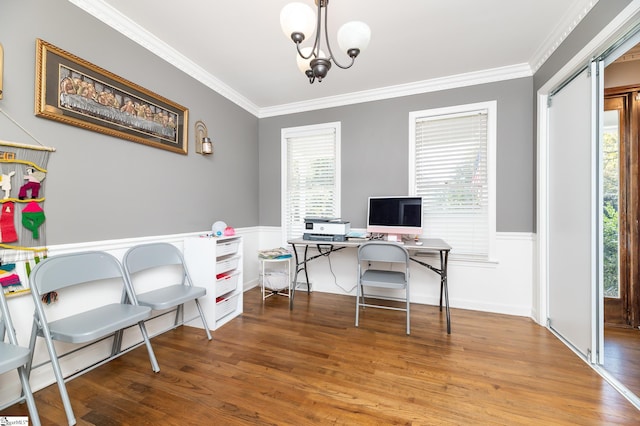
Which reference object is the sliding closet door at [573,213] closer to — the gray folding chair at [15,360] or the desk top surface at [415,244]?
the desk top surface at [415,244]

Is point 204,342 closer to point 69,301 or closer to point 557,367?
point 69,301

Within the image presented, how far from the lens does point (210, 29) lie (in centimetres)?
217

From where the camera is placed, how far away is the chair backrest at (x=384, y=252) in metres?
2.36

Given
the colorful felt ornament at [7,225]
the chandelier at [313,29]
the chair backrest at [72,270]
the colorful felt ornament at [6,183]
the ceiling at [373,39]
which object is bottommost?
the chair backrest at [72,270]

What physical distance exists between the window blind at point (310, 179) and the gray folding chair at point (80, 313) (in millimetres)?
2167

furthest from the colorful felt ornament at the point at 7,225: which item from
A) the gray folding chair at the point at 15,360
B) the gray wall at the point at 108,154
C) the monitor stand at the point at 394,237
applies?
the monitor stand at the point at 394,237

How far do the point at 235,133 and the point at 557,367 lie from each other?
3875 millimetres

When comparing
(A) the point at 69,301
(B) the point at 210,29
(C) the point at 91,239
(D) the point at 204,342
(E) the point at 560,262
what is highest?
(B) the point at 210,29

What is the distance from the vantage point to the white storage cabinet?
7.95 ft

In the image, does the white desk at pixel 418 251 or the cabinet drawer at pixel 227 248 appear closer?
the white desk at pixel 418 251

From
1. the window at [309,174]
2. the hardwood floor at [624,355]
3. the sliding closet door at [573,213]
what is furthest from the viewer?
the window at [309,174]

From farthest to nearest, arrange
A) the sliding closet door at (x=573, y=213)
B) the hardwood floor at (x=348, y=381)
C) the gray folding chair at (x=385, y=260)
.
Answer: the gray folding chair at (x=385, y=260), the sliding closet door at (x=573, y=213), the hardwood floor at (x=348, y=381)

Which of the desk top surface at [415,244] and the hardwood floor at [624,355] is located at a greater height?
the desk top surface at [415,244]

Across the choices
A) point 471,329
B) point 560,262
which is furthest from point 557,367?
point 560,262
